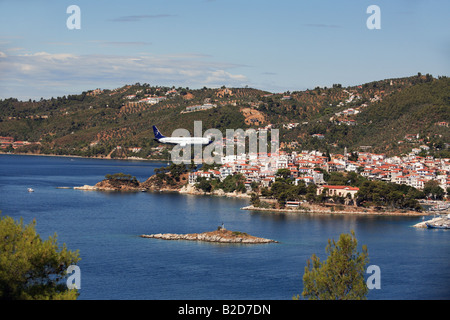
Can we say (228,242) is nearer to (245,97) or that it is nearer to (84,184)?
(84,184)

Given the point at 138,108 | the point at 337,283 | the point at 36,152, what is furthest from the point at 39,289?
the point at 138,108

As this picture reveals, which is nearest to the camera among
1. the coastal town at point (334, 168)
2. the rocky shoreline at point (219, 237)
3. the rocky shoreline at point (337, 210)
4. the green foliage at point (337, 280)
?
the green foliage at point (337, 280)

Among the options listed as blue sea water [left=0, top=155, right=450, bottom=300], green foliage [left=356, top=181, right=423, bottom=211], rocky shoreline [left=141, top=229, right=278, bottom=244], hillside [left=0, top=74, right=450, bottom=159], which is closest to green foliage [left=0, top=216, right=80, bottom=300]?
blue sea water [left=0, top=155, right=450, bottom=300]

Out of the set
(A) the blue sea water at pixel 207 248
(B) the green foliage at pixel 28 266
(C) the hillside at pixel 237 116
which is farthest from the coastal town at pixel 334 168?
(B) the green foliage at pixel 28 266

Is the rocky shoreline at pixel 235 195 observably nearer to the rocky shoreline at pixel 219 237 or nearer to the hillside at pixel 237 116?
the rocky shoreline at pixel 219 237

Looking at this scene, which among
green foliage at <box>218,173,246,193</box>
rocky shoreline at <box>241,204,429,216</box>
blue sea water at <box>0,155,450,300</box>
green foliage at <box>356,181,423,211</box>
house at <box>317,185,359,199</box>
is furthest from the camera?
green foliage at <box>218,173,246,193</box>

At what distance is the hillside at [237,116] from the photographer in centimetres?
5753

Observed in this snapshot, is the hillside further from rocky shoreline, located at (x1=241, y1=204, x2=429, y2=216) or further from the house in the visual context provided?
rocky shoreline, located at (x1=241, y1=204, x2=429, y2=216)

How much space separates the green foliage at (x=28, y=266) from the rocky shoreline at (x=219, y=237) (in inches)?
567

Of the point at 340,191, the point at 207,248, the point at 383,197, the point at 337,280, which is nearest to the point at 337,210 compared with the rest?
the point at 340,191

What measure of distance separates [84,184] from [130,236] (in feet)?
71.8

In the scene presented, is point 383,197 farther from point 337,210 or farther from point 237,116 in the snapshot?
point 237,116

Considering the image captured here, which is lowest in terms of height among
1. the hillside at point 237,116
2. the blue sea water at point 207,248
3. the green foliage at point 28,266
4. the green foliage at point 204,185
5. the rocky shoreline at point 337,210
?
the blue sea water at point 207,248

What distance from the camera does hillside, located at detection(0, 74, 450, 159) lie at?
57.5 meters
